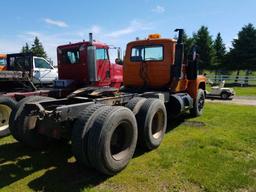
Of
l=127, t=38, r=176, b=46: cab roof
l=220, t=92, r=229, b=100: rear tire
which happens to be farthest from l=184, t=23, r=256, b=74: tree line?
l=127, t=38, r=176, b=46: cab roof

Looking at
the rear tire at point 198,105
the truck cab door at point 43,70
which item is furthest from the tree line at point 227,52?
the rear tire at point 198,105

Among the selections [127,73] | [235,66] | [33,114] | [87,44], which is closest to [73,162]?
[33,114]

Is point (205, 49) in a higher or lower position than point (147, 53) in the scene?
higher

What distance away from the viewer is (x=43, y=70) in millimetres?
14281

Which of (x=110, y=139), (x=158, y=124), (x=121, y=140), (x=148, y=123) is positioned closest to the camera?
(x=110, y=139)

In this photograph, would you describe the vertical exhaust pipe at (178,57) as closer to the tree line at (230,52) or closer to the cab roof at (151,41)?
the cab roof at (151,41)

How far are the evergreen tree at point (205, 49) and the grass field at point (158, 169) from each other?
33470mm

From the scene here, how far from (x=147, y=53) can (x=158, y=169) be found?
419 centimetres

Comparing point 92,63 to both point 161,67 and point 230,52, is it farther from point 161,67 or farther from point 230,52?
point 230,52

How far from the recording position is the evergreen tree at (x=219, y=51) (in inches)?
1515

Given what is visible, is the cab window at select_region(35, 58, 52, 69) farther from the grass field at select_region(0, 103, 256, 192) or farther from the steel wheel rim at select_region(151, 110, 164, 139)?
the steel wheel rim at select_region(151, 110, 164, 139)

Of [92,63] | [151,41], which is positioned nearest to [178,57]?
[151,41]

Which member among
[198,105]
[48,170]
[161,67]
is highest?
[161,67]

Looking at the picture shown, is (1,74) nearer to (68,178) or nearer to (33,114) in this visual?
(33,114)
